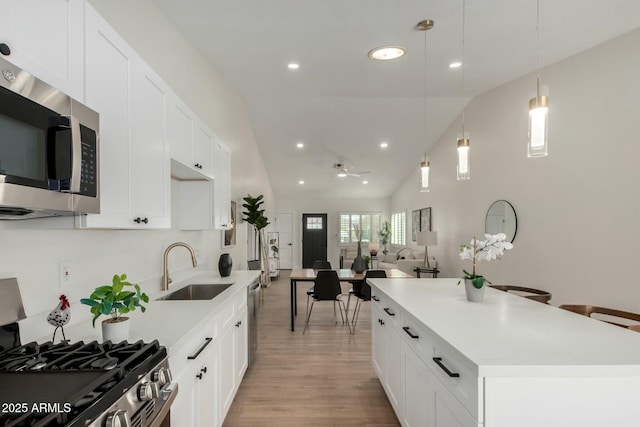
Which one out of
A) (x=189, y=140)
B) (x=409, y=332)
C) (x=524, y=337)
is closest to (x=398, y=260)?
(x=409, y=332)

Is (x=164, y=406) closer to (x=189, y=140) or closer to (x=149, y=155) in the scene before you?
(x=149, y=155)

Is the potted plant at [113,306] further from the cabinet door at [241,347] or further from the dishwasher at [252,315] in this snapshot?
the dishwasher at [252,315]

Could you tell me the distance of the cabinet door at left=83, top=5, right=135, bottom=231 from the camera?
4.32 ft

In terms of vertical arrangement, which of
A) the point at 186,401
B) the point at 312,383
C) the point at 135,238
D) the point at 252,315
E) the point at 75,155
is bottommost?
the point at 312,383

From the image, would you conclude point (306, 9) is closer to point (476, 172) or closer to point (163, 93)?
point (163, 93)

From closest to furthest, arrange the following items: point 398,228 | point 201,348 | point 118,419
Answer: point 118,419, point 201,348, point 398,228

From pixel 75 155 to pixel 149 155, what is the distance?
2.57 ft

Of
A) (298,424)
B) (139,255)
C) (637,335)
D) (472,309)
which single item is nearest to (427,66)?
(472,309)

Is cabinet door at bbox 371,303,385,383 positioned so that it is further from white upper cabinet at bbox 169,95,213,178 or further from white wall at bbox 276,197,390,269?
white wall at bbox 276,197,390,269

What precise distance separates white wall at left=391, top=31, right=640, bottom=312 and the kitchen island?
184 centimetres

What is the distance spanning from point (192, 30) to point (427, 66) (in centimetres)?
252

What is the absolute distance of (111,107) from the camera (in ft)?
4.73

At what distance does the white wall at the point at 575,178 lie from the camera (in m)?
3.04

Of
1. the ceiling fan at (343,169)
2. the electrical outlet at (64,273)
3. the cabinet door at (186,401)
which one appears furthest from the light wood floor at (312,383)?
the ceiling fan at (343,169)
